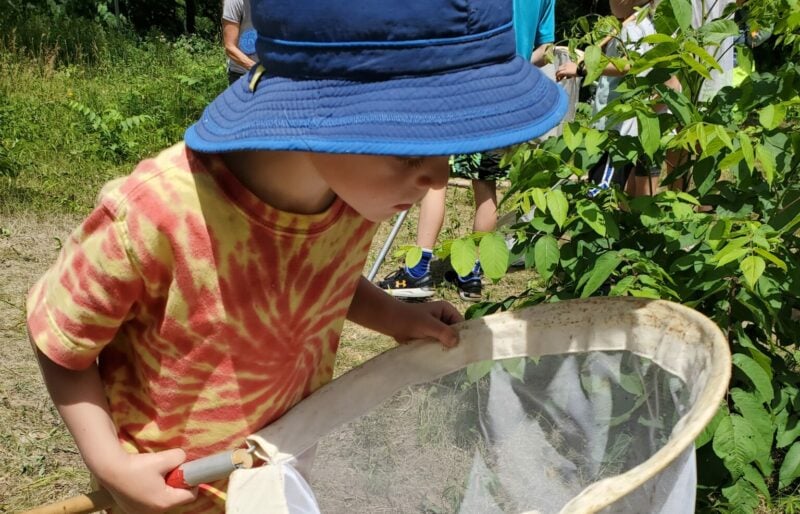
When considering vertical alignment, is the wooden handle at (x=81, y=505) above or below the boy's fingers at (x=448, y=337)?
below

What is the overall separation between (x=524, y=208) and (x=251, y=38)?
2.25 feet

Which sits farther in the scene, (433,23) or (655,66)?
(655,66)

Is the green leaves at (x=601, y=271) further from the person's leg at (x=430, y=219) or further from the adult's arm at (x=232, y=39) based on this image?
the adult's arm at (x=232, y=39)

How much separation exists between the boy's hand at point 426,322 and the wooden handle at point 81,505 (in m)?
0.51

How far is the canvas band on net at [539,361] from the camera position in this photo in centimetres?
109

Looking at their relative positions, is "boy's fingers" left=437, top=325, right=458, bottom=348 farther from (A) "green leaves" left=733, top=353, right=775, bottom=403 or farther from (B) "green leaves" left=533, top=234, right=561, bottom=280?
(A) "green leaves" left=733, top=353, right=775, bottom=403

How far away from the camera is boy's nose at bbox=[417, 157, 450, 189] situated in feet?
3.28

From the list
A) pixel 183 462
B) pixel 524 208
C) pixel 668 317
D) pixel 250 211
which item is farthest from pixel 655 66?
pixel 183 462

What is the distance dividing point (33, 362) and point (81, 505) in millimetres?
2126

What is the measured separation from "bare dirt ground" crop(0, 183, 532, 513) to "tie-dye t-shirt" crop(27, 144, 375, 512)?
1.41m

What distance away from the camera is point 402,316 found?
141 cm

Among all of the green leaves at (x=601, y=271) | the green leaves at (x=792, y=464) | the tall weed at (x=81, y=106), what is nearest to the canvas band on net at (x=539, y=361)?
the green leaves at (x=601, y=271)

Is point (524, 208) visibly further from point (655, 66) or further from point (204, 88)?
point (204, 88)

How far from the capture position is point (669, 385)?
1149 millimetres
